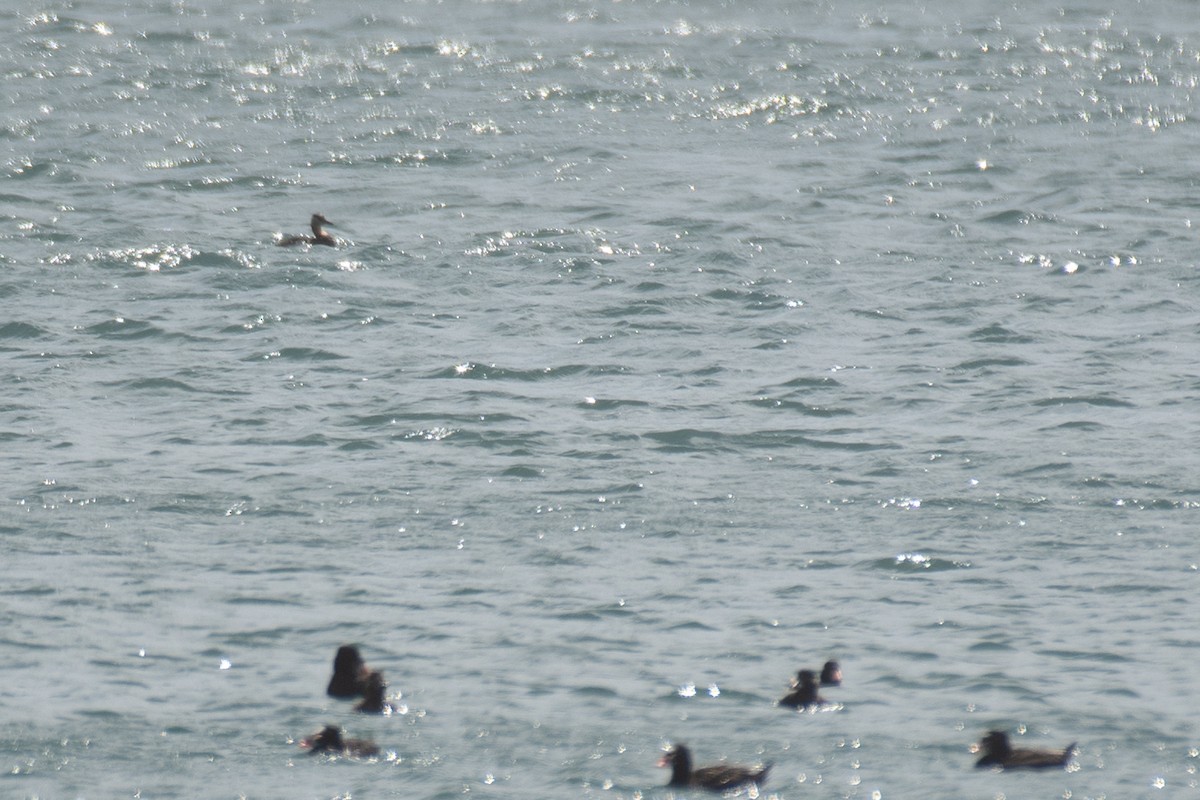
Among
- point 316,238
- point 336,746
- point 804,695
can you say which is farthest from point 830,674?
point 316,238

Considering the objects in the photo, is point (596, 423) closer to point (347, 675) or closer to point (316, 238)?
point (347, 675)

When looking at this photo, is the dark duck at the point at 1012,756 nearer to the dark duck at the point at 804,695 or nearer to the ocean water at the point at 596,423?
the ocean water at the point at 596,423

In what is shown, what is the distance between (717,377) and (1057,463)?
13.2 ft

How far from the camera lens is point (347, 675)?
13359 millimetres

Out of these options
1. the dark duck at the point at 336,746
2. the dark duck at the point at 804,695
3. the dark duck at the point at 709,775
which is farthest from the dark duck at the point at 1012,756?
the dark duck at the point at 336,746

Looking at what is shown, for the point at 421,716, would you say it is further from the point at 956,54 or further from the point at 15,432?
the point at 956,54

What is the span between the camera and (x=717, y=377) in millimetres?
20953

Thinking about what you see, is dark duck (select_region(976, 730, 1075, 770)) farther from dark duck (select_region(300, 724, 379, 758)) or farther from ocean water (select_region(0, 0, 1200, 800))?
dark duck (select_region(300, 724, 379, 758))

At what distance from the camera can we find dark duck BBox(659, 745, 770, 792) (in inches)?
475

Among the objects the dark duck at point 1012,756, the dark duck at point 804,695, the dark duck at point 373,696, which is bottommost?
the dark duck at point 1012,756

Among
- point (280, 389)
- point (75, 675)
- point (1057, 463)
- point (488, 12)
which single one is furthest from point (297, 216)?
point (488, 12)

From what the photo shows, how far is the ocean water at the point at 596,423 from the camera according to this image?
1323cm

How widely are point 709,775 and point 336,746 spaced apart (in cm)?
228

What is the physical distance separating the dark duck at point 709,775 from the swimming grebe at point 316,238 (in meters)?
14.2
